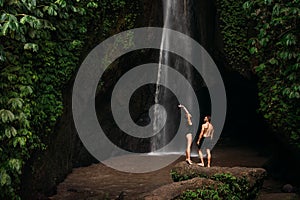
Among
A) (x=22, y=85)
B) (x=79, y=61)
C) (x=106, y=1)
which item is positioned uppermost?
(x=106, y=1)

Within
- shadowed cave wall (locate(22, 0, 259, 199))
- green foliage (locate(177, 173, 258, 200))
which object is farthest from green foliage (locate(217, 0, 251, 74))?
green foliage (locate(177, 173, 258, 200))

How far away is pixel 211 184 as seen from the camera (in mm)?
7559

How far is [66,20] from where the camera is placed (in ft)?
30.3

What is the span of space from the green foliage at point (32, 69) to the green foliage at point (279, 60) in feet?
16.1

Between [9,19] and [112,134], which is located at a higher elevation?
[9,19]

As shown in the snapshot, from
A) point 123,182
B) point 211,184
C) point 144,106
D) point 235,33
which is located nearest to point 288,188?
point 211,184

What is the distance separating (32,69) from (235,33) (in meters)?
A: 6.89

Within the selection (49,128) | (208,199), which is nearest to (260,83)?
(208,199)

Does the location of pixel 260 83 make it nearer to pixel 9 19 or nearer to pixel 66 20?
pixel 66 20

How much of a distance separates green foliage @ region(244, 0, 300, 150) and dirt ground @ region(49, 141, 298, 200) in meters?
1.94

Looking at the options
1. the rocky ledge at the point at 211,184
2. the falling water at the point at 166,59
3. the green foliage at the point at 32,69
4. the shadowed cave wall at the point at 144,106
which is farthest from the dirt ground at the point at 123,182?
the falling water at the point at 166,59

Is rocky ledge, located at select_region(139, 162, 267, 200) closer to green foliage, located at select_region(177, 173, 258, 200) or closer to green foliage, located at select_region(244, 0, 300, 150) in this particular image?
green foliage, located at select_region(177, 173, 258, 200)

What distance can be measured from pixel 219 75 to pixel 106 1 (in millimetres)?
6565

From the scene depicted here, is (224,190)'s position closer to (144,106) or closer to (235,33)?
(235,33)
